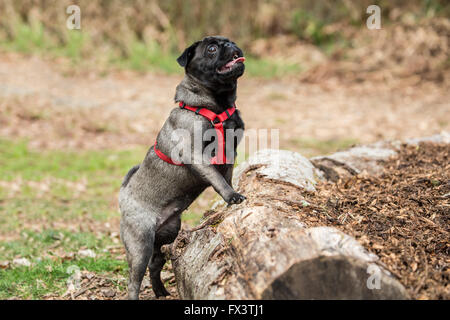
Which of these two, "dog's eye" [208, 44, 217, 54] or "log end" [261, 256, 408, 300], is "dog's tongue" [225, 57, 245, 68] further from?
"log end" [261, 256, 408, 300]

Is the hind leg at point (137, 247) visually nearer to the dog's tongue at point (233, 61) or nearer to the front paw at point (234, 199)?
the front paw at point (234, 199)

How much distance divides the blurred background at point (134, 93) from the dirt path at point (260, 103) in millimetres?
47

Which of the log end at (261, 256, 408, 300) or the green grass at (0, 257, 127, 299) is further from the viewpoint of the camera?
the green grass at (0, 257, 127, 299)

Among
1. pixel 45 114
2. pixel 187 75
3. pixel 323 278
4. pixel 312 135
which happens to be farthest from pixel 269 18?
pixel 323 278

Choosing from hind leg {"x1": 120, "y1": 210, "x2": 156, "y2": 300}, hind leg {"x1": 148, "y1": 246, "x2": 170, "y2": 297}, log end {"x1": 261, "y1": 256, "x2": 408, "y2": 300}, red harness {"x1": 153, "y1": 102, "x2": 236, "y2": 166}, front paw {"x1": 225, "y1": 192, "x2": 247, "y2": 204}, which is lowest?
hind leg {"x1": 148, "y1": 246, "x2": 170, "y2": 297}

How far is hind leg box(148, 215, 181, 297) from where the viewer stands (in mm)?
3952

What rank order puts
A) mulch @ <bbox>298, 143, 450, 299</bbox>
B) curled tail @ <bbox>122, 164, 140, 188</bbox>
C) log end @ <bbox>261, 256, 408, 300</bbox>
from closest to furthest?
log end @ <bbox>261, 256, 408, 300</bbox>
mulch @ <bbox>298, 143, 450, 299</bbox>
curled tail @ <bbox>122, 164, 140, 188</bbox>

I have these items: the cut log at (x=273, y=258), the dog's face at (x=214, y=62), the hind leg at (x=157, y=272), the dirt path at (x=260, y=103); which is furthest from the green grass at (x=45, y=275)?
the dirt path at (x=260, y=103)

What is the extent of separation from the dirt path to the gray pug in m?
5.16

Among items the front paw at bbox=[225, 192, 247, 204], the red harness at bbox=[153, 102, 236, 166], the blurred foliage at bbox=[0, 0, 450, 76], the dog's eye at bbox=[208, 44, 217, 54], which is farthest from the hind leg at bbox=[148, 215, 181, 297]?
the blurred foliage at bbox=[0, 0, 450, 76]

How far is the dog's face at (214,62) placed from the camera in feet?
12.4

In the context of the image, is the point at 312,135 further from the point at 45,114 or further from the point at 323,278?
the point at 323,278

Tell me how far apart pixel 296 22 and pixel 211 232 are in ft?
46.5

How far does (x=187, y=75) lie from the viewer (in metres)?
4.04
